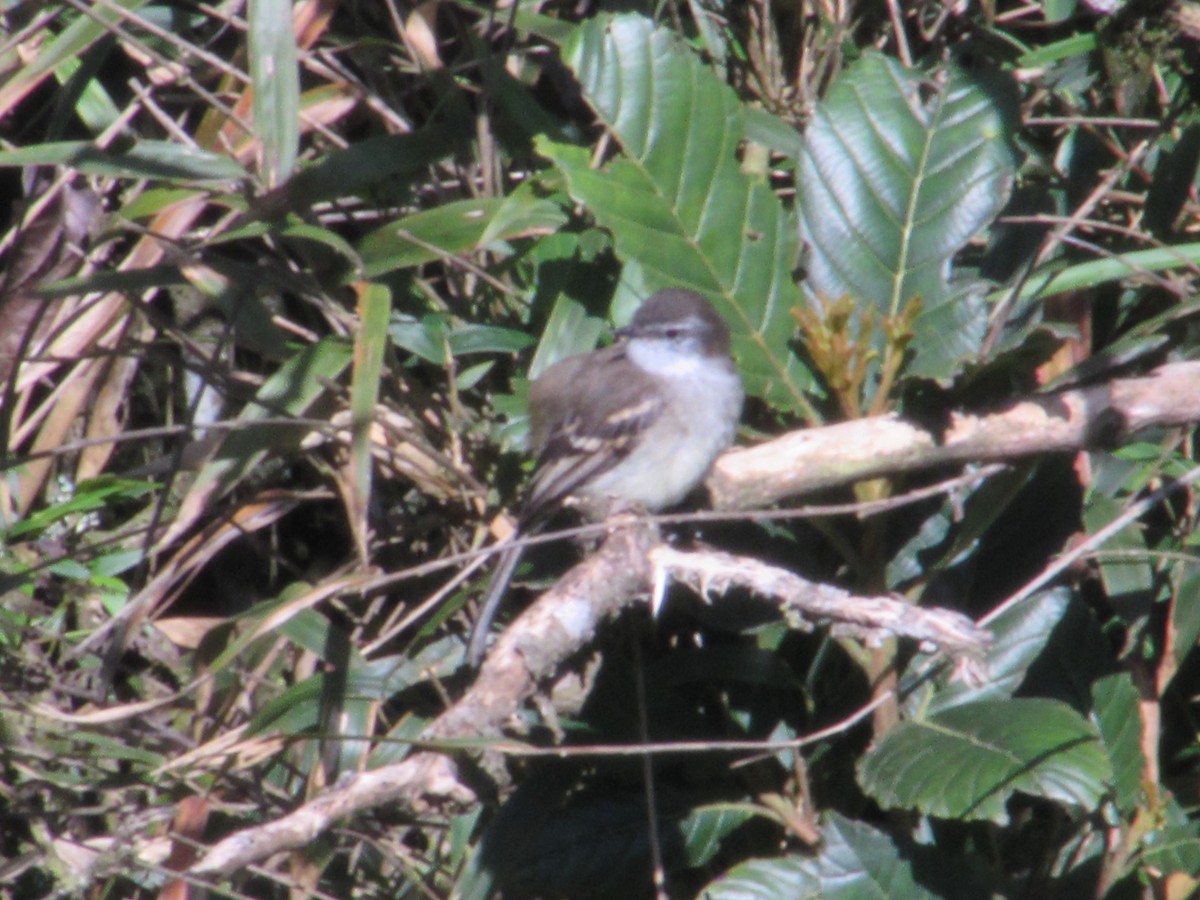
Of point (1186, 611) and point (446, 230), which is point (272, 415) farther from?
point (1186, 611)

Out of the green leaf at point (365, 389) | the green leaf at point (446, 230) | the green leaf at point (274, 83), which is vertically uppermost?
the green leaf at point (274, 83)

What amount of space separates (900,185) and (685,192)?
60cm

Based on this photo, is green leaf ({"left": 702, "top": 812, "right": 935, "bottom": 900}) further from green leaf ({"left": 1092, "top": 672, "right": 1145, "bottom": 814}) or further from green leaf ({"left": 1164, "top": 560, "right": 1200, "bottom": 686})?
green leaf ({"left": 1164, "top": 560, "right": 1200, "bottom": 686})

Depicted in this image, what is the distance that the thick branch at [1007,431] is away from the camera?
3.28m

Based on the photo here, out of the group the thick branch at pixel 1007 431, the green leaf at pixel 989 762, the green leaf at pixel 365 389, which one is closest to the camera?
the green leaf at pixel 989 762

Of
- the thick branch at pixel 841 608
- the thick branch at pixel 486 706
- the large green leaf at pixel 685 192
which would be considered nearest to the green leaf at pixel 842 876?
the thick branch at pixel 841 608

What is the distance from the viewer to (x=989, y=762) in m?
3.03

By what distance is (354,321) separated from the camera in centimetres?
397

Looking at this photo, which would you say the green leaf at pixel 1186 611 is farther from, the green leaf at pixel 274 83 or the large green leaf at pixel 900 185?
the green leaf at pixel 274 83

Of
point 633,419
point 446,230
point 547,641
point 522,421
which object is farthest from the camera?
point 633,419

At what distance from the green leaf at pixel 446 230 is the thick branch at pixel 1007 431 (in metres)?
1.08

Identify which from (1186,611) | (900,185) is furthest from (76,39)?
(1186,611)

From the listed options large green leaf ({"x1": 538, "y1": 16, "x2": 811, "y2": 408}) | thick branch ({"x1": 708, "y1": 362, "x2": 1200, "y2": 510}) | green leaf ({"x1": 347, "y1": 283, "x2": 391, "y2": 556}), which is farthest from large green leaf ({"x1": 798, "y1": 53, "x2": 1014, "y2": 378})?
green leaf ({"x1": 347, "y1": 283, "x2": 391, "y2": 556})

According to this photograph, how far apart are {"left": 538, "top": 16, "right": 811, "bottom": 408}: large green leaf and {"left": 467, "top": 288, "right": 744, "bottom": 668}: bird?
16 centimetres
